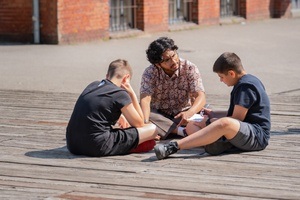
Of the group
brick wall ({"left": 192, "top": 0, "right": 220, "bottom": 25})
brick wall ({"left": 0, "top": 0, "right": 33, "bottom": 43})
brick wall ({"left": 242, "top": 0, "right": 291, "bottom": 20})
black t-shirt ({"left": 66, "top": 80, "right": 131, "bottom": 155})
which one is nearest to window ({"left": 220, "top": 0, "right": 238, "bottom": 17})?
brick wall ({"left": 242, "top": 0, "right": 291, "bottom": 20})

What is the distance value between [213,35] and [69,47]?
5.07 m

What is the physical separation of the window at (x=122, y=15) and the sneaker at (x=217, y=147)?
13502mm

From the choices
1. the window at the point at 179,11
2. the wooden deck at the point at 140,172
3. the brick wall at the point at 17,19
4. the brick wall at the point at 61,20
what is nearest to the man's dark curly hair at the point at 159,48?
the wooden deck at the point at 140,172

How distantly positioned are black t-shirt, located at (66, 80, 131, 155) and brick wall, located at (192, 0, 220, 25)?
16.9 metres

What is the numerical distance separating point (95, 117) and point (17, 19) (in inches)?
470

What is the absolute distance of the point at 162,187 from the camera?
7898mm

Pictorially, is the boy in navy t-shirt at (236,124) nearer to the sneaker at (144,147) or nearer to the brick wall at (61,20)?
the sneaker at (144,147)

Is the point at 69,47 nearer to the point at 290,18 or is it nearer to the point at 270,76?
the point at 270,76

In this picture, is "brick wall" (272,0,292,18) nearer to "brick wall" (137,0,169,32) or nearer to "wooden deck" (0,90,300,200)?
"brick wall" (137,0,169,32)

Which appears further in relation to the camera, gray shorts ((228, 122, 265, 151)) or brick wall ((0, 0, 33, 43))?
brick wall ((0, 0, 33, 43))

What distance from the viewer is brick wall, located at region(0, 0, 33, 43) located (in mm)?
20578

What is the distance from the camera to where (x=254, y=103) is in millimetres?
9273

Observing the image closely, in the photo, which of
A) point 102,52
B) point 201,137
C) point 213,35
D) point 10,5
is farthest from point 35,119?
point 213,35

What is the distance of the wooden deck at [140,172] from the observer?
25.2ft
